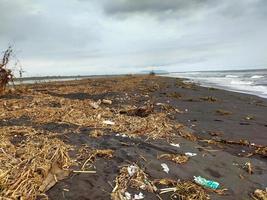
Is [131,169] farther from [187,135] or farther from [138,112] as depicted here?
[138,112]

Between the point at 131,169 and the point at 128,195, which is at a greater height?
the point at 131,169

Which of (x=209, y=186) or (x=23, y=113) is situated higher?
(x=23, y=113)

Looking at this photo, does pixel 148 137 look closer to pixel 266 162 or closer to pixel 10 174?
pixel 266 162

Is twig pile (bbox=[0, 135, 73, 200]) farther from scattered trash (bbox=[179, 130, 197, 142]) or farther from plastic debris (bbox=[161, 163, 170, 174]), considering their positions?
scattered trash (bbox=[179, 130, 197, 142])

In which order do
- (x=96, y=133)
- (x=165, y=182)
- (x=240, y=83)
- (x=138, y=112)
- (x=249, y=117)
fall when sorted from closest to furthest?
(x=165, y=182) < (x=96, y=133) < (x=138, y=112) < (x=249, y=117) < (x=240, y=83)

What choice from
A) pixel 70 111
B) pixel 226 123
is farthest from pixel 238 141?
pixel 70 111

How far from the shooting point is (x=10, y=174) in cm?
391

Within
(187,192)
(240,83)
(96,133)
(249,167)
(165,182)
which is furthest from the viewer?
(240,83)

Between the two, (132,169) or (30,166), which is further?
(132,169)

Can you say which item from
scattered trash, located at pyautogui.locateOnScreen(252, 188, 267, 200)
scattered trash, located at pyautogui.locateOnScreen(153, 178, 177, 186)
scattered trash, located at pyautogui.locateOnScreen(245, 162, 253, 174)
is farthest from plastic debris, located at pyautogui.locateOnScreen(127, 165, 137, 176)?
scattered trash, located at pyautogui.locateOnScreen(245, 162, 253, 174)

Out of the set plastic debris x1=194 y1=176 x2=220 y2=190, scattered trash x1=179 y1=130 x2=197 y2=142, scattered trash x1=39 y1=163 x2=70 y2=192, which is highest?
scattered trash x1=39 y1=163 x2=70 y2=192

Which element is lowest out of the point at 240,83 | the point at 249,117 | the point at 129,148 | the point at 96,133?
the point at 240,83

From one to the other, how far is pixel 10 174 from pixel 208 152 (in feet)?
11.8

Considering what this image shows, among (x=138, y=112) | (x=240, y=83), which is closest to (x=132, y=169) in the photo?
(x=138, y=112)
